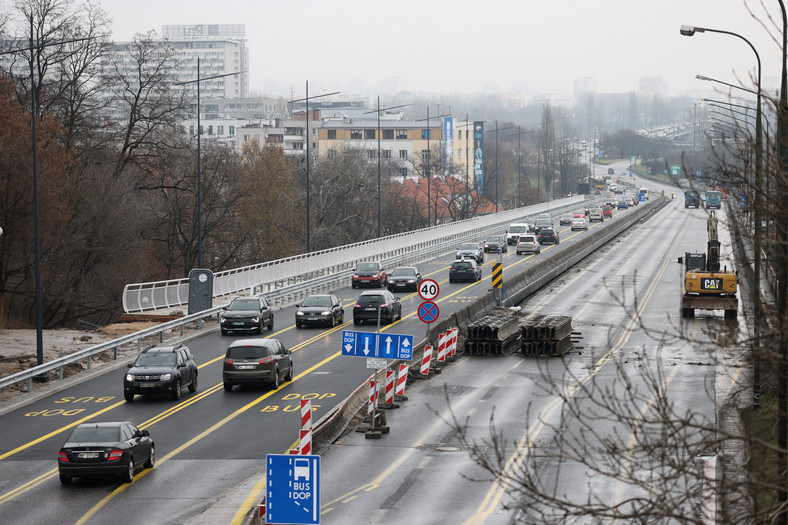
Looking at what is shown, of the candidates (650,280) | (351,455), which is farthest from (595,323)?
(351,455)

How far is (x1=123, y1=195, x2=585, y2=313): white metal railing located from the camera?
50.4m

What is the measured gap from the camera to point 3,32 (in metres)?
60.6

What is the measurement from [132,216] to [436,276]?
1820 cm

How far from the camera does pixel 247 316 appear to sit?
143 ft

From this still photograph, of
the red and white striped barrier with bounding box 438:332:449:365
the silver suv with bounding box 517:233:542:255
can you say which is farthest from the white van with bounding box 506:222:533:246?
the red and white striped barrier with bounding box 438:332:449:365

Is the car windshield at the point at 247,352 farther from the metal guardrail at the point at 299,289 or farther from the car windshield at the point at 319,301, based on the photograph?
the car windshield at the point at 319,301

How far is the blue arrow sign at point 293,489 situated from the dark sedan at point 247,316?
100ft

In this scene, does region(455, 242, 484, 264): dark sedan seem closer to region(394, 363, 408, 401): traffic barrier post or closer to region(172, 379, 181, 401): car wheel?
region(394, 363, 408, 401): traffic barrier post

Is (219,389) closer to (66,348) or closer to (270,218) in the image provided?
(66,348)

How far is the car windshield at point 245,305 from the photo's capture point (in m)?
44.4

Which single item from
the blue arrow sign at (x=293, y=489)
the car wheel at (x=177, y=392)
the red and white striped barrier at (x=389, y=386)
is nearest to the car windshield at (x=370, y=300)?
the car wheel at (x=177, y=392)

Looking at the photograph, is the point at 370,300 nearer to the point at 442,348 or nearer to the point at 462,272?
the point at 442,348

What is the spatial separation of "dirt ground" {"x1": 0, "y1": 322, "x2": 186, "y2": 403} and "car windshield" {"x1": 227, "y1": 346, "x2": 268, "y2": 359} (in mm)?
6132

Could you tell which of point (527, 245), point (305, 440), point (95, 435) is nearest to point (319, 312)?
point (95, 435)
